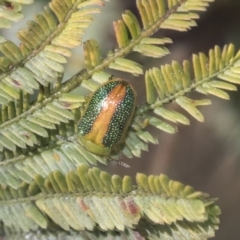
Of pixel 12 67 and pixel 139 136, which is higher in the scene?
pixel 12 67

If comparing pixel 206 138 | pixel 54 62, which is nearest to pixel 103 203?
pixel 54 62

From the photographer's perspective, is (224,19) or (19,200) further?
(224,19)

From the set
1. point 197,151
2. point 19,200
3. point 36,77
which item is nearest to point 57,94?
point 36,77

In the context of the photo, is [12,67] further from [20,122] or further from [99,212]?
[99,212]

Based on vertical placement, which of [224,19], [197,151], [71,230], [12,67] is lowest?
[197,151]

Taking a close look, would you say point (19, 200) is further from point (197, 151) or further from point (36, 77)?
point (197, 151)

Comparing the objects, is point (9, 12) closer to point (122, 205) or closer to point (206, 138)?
point (122, 205)

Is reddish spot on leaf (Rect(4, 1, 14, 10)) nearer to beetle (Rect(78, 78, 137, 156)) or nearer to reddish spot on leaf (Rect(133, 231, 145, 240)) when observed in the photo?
beetle (Rect(78, 78, 137, 156))
